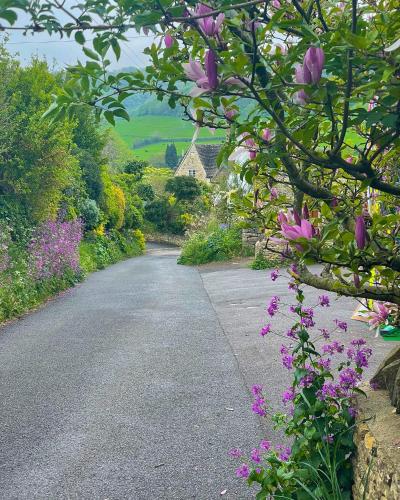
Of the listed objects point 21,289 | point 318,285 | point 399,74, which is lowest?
point 21,289

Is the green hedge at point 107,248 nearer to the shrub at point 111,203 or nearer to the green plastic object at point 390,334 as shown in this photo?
the shrub at point 111,203

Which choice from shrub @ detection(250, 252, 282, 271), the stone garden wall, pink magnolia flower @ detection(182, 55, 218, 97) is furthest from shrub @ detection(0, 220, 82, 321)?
pink magnolia flower @ detection(182, 55, 218, 97)

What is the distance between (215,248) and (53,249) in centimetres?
935

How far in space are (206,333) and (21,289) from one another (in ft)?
17.0

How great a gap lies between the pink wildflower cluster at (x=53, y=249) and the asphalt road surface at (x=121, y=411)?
13.6 feet

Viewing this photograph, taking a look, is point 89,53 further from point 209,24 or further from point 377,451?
point 377,451

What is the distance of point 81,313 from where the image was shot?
415 inches

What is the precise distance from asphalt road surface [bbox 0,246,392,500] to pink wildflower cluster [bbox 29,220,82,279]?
123 inches

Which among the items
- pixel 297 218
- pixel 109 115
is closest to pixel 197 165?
pixel 297 218

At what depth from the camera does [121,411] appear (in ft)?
16.3

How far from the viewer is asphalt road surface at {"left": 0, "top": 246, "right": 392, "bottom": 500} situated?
3.68 m

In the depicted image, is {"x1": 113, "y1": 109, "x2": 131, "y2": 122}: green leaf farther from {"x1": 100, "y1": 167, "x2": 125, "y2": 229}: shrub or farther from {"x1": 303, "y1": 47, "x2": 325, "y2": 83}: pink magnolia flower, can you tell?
{"x1": 100, "y1": 167, "x2": 125, "y2": 229}: shrub

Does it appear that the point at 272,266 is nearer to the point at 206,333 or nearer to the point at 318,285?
the point at 206,333

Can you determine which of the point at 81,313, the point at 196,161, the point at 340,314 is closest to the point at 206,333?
the point at 340,314
